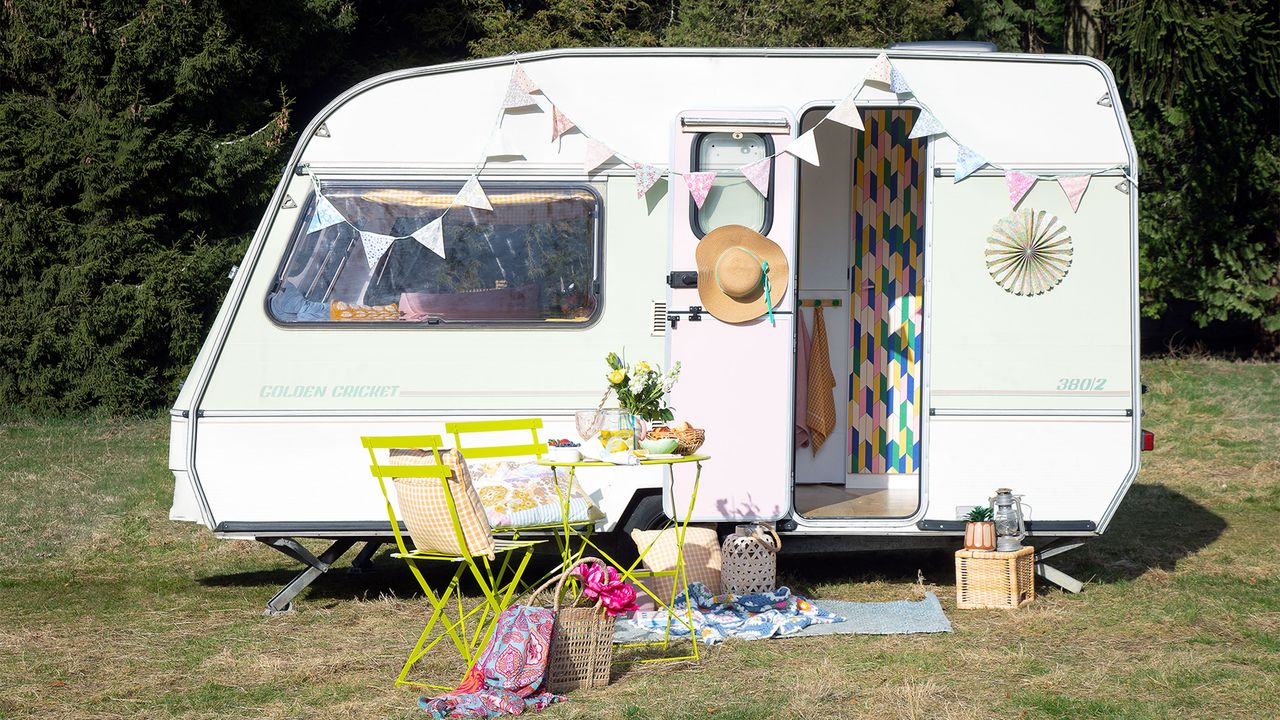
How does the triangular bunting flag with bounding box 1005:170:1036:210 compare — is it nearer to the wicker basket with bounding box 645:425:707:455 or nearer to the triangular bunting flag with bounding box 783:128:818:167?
the triangular bunting flag with bounding box 783:128:818:167

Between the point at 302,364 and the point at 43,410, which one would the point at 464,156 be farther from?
the point at 43,410

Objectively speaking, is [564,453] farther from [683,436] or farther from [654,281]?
[654,281]

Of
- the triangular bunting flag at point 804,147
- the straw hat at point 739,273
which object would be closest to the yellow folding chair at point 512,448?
the straw hat at point 739,273

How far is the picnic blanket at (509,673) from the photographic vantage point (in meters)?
4.87

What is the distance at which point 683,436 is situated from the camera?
18.5ft

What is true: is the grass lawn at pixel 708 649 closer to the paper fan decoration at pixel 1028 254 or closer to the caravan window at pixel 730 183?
the paper fan decoration at pixel 1028 254

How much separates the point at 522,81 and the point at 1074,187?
9.07 feet

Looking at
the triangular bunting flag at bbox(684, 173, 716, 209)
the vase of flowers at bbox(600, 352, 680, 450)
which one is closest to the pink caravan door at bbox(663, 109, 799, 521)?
the triangular bunting flag at bbox(684, 173, 716, 209)

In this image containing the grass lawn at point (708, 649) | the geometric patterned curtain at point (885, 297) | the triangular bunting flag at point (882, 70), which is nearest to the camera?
the grass lawn at point (708, 649)

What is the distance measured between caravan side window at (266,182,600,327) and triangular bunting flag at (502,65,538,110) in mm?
401

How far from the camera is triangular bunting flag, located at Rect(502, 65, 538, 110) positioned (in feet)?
21.5

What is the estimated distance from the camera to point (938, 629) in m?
6.14

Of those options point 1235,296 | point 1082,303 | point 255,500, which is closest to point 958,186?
point 1082,303

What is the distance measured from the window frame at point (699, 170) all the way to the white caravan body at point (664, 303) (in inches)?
0.5
